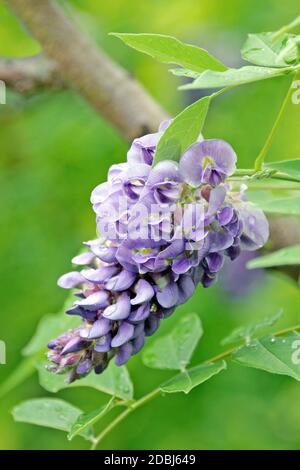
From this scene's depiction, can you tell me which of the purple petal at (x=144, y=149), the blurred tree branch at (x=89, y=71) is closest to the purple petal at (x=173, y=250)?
the purple petal at (x=144, y=149)

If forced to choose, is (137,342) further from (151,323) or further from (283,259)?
(283,259)

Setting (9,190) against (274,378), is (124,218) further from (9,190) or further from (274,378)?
(9,190)

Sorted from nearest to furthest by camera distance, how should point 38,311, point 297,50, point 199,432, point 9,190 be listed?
point 297,50 < point 199,432 < point 38,311 < point 9,190

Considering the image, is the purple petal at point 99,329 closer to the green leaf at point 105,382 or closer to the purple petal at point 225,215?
the purple petal at point 225,215

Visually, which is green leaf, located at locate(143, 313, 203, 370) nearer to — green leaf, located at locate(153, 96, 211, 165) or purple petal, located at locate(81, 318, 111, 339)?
purple petal, located at locate(81, 318, 111, 339)
